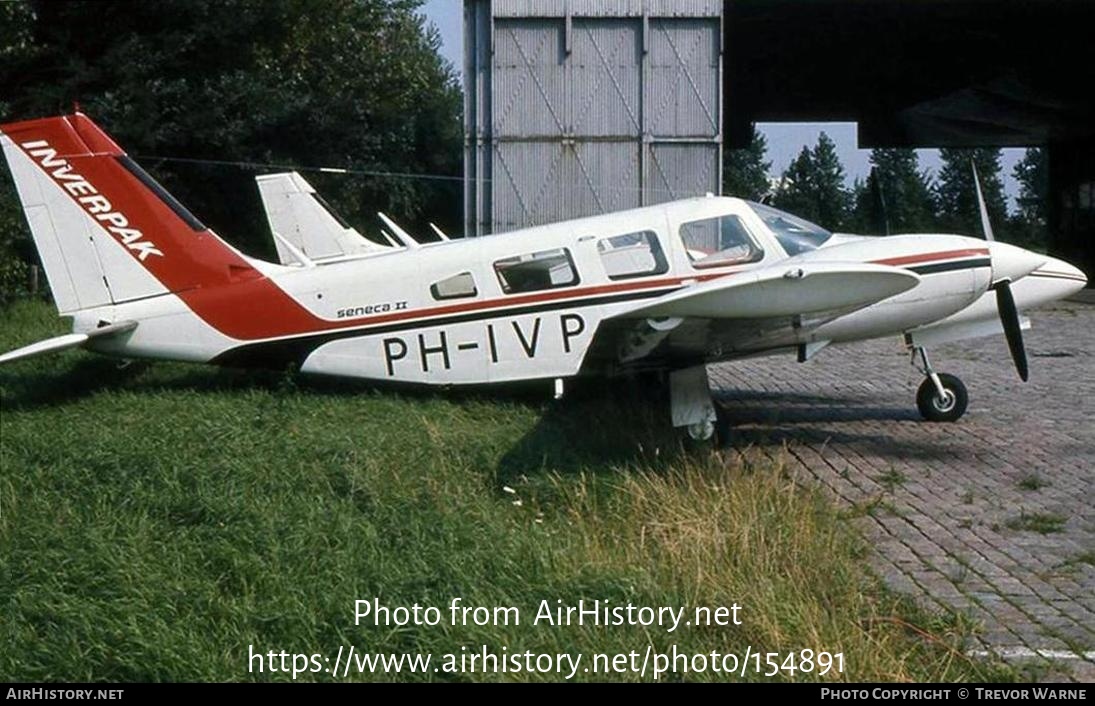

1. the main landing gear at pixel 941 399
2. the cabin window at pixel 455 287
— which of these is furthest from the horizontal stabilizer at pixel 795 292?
the cabin window at pixel 455 287

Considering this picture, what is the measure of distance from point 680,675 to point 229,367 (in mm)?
8309

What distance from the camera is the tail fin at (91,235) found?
1245cm

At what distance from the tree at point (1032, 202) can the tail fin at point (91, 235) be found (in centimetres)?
2814

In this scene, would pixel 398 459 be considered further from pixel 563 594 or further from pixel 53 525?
pixel 563 594

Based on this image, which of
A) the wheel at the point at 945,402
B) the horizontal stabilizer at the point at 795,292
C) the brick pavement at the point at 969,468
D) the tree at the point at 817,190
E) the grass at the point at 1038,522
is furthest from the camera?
the tree at the point at 817,190

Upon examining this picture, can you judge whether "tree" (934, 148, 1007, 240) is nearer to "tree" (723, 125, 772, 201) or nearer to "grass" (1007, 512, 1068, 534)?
"tree" (723, 125, 772, 201)

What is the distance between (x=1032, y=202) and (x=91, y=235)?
128ft

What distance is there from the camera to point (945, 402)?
1114cm

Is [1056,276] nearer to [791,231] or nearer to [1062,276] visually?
[1062,276]

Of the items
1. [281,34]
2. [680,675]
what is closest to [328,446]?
[680,675]

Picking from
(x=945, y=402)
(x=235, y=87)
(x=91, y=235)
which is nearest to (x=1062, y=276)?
(x=945, y=402)

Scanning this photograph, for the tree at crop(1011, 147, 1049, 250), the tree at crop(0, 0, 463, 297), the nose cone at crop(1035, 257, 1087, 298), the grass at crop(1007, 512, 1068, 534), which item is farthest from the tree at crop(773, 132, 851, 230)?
the grass at crop(1007, 512, 1068, 534)

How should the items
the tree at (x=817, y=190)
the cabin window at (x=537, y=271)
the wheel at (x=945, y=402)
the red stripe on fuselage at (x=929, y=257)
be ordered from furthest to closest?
the tree at (x=817, y=190), the cabin window at (x=537, y=271), the wheel at (x=945, y=402), the red stripe on fuselage at (x=929, y=257)

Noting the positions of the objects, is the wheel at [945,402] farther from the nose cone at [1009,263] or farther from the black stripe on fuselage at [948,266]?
the black stripe on fuselage at [948,266]
